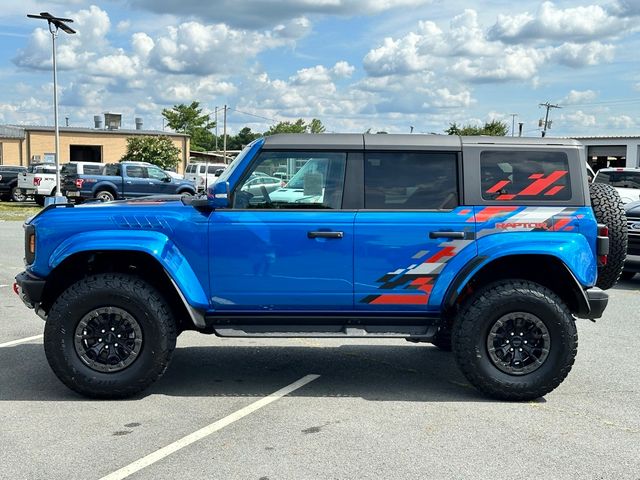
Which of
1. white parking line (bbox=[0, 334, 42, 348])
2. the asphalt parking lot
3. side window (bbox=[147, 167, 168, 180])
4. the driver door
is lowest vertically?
the asphalt parking lot

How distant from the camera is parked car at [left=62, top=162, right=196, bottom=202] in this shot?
2556 centimetres

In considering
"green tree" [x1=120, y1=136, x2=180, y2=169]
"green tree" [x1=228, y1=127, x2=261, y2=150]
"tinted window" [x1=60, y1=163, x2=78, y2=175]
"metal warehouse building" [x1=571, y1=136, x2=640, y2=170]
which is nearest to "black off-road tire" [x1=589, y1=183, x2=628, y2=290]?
"tinted window" [x1=60, y1=163, x2=78, y2=175]

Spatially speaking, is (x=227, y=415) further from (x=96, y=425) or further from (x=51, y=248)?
(x=51, y=248)

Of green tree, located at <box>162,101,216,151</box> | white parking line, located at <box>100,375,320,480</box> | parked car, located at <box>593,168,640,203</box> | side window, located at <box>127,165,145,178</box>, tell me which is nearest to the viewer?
white parking line, located at <box>100,375,320,480</box>

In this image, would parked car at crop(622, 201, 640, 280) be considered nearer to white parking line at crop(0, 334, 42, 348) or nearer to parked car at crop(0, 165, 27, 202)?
white parking line at crop(0, 334, 42, 348)

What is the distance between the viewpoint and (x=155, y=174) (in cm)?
2734

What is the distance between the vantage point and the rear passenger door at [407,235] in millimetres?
5266

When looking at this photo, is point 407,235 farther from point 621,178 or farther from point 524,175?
point 621,178

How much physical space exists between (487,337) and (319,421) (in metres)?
1.43

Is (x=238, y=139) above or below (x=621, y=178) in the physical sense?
above

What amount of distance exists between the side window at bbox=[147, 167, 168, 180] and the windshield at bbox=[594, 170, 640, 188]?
54.4 ft

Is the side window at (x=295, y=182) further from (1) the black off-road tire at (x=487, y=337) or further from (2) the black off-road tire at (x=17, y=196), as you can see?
(2) the black off-road tire at (x=17, y=196)

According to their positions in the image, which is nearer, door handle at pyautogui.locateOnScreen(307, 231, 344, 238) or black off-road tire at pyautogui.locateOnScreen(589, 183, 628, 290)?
door handle at pyautogui.locateOnScreen(307, 231, 344, 238)

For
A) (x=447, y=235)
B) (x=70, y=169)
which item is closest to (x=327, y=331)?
(x=447, y=235)
